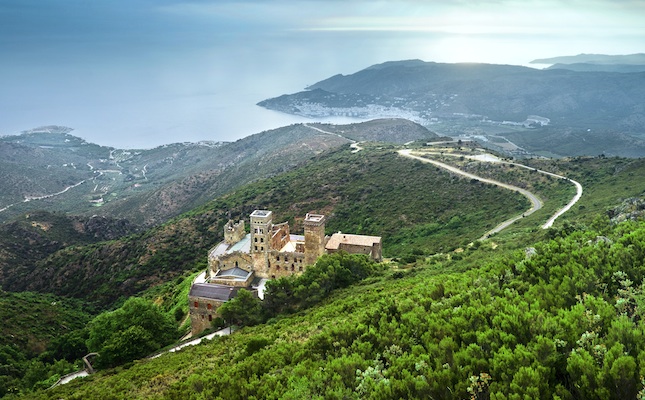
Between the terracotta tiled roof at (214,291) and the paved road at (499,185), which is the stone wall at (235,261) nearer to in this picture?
the terracotta tiled roof at (214,291)

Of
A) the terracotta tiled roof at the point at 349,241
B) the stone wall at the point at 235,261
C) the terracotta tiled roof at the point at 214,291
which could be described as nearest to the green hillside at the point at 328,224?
the terracotta tiled roof at the point at 349,241

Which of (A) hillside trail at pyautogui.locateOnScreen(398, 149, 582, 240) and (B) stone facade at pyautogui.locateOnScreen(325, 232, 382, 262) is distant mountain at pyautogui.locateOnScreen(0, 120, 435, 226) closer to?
(A) hillside trail at pyautogui.locateOnScreen(398, 149, 582, 240)

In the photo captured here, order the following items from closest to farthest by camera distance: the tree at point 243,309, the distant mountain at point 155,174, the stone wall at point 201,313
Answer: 1. the tree at point 243,309
2. the stone wall at point 201,313
3. the distant mountain at point 155,174

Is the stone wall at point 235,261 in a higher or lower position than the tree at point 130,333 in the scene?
higher

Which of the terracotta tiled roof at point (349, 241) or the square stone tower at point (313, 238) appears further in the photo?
the terracotta tiled roof at point (349, 241)

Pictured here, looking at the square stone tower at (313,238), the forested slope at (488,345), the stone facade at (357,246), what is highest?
the forested slope at (488,345)

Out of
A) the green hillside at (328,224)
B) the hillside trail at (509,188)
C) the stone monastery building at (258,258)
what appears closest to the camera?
the stone monastery building at (258,258)

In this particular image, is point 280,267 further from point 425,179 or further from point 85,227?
point 85,227
